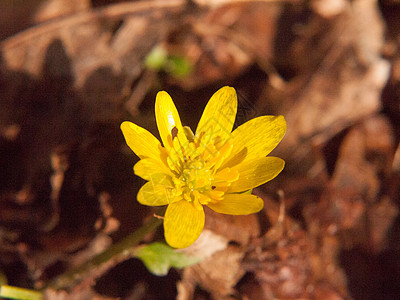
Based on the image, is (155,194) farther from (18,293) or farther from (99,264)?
(18,293)

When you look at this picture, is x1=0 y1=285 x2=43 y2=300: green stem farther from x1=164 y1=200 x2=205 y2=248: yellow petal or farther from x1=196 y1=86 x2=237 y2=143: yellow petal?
x1=196 y1=86 x2=237 y2=143: yellow petal

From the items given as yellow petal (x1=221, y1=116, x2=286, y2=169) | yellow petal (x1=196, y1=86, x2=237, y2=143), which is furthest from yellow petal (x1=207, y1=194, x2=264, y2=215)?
yellow petal (x1=196, y1=86, x2=237, y2=143)

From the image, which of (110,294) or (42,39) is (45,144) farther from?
(110,294)

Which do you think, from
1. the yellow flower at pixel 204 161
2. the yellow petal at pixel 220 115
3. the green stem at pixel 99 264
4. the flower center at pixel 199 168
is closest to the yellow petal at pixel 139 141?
the yellow flower at pixel 204 161

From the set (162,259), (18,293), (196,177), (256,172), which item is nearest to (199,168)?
(196,177)

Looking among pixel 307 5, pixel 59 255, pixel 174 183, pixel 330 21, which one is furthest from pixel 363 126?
pixel 59 255
